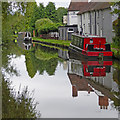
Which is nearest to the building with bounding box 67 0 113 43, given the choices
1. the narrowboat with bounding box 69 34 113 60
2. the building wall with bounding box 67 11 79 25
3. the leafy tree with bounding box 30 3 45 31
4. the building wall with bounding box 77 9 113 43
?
the building wall with bounding box 77 9 113 43

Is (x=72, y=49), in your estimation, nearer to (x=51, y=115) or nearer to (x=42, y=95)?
(x=42, y=95)

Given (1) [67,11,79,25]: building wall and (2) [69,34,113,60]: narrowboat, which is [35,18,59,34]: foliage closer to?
(1) [67,11,79,25]: building wall

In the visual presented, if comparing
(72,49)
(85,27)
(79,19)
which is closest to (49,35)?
(79,19)

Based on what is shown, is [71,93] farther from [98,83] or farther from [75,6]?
[75,6]

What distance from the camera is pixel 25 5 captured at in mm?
16406

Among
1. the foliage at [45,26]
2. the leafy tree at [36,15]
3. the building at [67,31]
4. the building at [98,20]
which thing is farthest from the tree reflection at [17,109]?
the leafy tree at [36,15]

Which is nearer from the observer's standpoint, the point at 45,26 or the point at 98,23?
the point at 98,23

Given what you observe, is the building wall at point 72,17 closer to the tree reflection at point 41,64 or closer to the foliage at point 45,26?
the foliage at point 45,26

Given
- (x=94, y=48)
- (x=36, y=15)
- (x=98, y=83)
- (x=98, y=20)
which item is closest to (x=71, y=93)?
(x=98, y=83)

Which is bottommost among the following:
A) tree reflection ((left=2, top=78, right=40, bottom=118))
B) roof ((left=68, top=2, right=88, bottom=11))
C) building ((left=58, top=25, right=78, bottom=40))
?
tree reflection ((left=2, top=78, right=40, bottom=118))

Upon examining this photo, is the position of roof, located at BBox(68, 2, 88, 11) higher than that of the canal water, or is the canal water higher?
roof, located at BBox(68, 2, 88, 11)

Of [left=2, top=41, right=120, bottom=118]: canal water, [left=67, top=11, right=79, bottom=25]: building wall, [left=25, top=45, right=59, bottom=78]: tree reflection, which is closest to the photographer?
[left=2, top=41, right=120, bottom=118]: canal water

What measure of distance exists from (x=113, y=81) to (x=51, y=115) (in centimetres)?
708

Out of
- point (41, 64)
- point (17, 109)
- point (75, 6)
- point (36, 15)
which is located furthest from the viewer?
point (36, 15)
